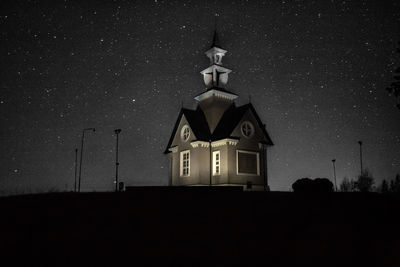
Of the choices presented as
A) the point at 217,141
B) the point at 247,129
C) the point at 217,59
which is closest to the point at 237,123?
the point at 247,129

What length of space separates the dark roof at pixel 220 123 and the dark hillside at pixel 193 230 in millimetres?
→ 16107

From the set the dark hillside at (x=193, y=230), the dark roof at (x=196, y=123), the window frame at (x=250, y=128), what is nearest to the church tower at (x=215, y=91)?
the dark roof at (x=196, y=123)

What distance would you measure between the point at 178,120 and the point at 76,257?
27691mm

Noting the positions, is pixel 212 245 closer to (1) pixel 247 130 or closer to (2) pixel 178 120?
(1) pixel 247 130

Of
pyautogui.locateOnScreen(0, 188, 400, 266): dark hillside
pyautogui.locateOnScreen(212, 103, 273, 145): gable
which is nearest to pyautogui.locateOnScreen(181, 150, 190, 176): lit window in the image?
pyautogui.locateOnScreen(212, 103, 273, 145): gable

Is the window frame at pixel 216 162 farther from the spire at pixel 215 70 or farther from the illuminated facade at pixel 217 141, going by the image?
the spire at pixel 215 70

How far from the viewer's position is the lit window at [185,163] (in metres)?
37.0

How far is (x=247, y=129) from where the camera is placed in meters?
36.3

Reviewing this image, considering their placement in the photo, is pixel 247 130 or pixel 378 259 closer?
pixel 378 259

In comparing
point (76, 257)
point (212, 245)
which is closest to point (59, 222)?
point (76, 257)

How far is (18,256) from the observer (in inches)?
493

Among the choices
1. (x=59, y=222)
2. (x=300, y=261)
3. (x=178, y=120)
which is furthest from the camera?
(x=178, y=120)

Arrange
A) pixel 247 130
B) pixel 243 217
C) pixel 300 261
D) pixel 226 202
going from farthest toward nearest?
1. pixel 247 130
2. pixel 226 202
3. pixel 243 217
4. pixel 300 261

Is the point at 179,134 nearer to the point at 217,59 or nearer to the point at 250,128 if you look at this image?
the point at 250,128
